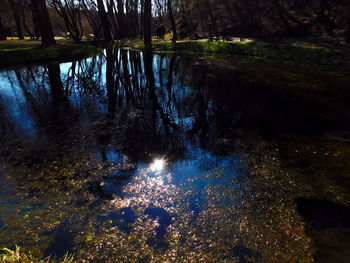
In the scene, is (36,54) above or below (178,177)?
above

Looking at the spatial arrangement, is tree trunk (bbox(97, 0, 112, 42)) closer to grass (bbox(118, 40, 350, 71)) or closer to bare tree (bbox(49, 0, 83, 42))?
bare tree (bbox(49, 0, 83, 42))

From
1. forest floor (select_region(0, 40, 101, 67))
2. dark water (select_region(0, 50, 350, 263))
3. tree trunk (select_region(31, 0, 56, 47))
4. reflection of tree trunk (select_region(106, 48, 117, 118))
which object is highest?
tree trunk (select_region(31, 0, 56, 47))

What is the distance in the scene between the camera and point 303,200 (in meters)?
3.86

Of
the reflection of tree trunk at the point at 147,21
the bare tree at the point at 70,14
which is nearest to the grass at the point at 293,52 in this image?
the reflection of tree trunk at the point at 147,21

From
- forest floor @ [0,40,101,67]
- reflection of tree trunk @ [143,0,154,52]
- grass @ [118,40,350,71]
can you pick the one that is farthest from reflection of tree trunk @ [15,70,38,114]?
reflection of tree trunk @ [143,0,154,52]

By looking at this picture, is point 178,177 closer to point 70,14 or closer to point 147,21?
point 147,21

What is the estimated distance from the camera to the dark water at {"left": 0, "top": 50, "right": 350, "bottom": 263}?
3.07 meters

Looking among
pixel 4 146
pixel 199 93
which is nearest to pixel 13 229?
pixel 4 146

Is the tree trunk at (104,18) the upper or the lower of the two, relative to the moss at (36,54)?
upper

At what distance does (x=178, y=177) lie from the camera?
14.8 feet

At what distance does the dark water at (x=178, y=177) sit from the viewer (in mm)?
3068

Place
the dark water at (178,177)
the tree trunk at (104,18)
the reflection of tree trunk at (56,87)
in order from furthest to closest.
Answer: the tree trunk at (104,18), the reflection of tree trunk at (56,87), the dark water at (178,177)

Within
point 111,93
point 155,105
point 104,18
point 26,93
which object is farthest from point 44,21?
point 155,105

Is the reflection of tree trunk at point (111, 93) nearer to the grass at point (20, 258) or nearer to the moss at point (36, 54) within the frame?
the grass at point (20, 258)
